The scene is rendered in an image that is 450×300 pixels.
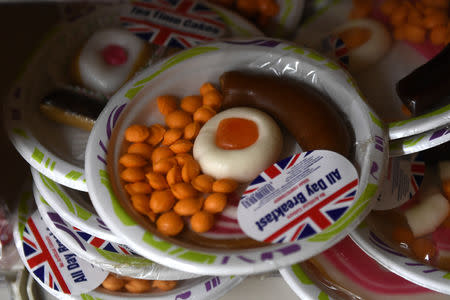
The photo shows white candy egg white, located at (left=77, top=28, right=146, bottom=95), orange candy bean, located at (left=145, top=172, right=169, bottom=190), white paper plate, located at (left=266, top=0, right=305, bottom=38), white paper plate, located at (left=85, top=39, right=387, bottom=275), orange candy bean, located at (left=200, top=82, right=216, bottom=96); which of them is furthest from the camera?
white paper plate, located at (left=266, top=0, right=305, bottom=38)

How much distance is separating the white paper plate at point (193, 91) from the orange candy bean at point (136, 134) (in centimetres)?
1

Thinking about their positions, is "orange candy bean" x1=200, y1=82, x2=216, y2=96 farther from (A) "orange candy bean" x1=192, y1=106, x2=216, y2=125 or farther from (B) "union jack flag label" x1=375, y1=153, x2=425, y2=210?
(B) "union jack flag label" x1=375, y1=153, x2=425, y2=210

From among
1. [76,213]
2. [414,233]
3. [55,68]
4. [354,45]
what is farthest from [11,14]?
[414,233]

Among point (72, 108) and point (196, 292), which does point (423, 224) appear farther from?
point (72, 108)

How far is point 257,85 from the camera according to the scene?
743 millimetres

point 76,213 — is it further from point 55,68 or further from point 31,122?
point 55,68

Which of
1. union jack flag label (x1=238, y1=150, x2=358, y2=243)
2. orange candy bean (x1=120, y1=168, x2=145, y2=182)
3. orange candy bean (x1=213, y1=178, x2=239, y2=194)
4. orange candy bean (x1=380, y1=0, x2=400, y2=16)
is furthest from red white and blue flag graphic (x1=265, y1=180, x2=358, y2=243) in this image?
orange candy bean (x1=380, y1=0, x2=400, y2=16)

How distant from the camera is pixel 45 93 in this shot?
92 centimetres

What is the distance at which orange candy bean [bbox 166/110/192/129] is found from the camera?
2.45 ft

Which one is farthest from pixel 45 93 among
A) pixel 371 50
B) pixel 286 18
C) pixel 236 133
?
pixel 371 50

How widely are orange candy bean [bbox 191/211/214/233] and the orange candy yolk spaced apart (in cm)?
11

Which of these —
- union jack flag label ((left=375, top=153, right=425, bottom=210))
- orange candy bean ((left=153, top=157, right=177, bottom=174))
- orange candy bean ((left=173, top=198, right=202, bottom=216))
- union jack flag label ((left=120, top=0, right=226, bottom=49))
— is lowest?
union jack flag label ((left=375, top=153, right=425, bottom=210))

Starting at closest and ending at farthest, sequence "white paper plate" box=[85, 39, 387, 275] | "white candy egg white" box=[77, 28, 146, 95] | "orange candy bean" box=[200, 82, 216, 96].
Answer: "white paper plate" box=[85, 39, 387, 275], "orange candy bean" box=[200, 82, 216, 96], "white candy egg white" box=[77, 28, 146, 95]

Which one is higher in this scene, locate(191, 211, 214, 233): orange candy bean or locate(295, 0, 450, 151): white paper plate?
locate(295, 0, 450, 151): white paper plate
